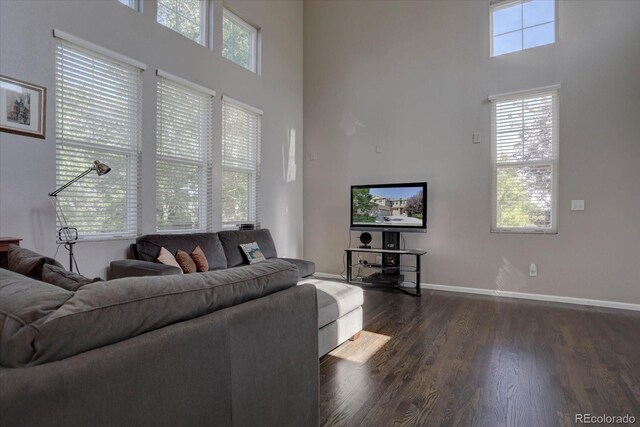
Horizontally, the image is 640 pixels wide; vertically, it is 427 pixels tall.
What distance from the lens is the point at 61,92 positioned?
2955 millimetres

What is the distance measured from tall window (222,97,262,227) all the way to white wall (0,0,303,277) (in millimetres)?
146

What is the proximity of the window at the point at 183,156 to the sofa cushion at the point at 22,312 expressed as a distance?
116 inches

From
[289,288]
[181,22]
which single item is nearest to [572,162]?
[289,288]

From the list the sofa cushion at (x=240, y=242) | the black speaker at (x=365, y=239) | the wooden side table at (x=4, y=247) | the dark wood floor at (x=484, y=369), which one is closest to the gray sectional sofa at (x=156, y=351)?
the dark wood floor at (x=484, y=369)

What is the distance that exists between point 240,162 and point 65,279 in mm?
3767

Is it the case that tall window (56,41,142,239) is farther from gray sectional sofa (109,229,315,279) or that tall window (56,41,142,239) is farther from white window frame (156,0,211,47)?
white window frame (156,0,211,47)

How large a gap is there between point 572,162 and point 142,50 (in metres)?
4.87

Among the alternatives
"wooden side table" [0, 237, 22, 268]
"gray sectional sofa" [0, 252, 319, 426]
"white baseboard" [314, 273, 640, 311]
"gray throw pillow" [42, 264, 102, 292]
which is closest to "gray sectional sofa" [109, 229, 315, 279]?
"wooden side table" [0, 237, 22, 268]

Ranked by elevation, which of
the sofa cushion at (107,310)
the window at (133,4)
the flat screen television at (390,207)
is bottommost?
the sofa cushion at (107,310)

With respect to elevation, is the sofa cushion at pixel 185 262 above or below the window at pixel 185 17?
below

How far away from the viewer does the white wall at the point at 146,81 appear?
2.67 meters

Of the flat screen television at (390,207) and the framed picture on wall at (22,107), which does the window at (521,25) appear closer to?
the flat screen television at (390,207)

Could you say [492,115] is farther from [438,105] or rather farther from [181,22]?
[181,22]

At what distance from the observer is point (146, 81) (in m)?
3.57
